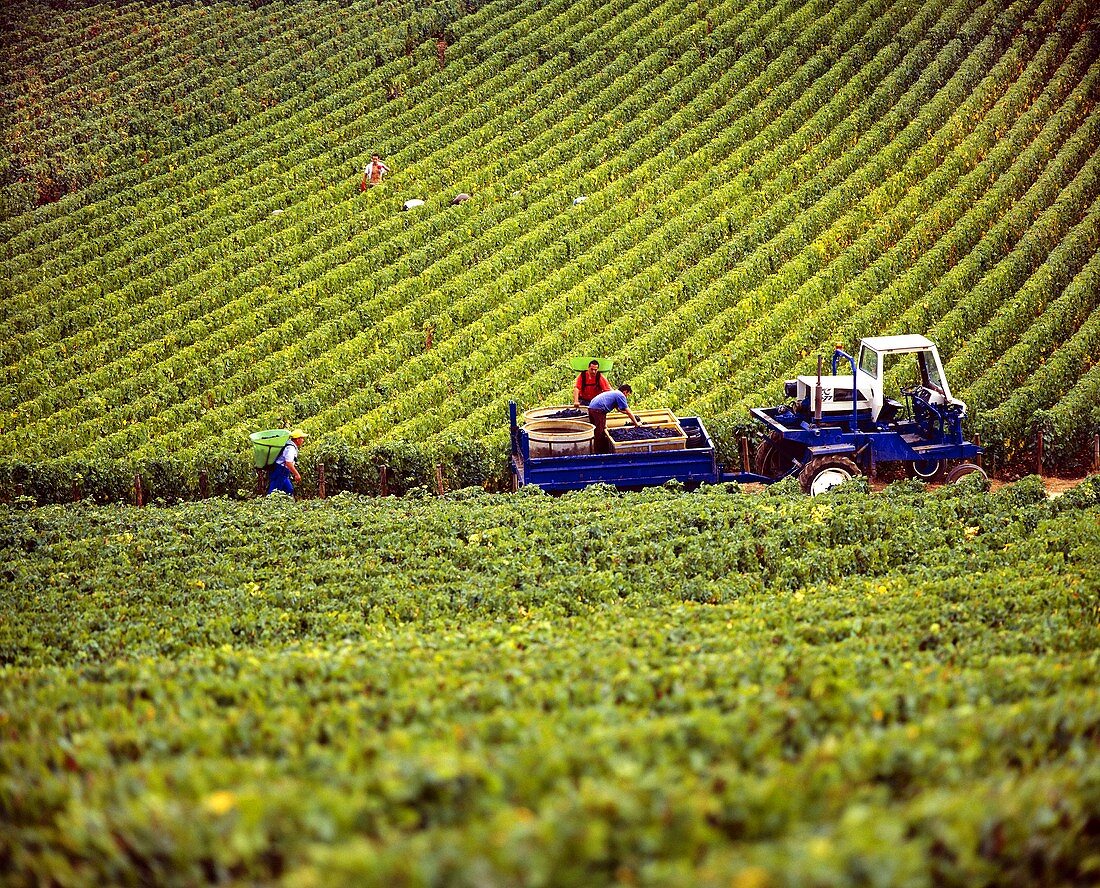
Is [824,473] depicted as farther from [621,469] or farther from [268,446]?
[268,446]

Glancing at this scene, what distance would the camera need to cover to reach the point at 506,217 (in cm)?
3042

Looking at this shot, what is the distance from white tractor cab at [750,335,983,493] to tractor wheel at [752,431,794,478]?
0.05ft

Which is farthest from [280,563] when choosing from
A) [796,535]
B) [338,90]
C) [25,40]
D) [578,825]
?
[25,40]

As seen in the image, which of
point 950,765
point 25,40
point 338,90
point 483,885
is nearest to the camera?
point 483,885

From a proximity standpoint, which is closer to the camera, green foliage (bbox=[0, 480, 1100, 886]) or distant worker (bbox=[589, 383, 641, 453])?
green foliage (bbox=[0, 480, 1100, 886])

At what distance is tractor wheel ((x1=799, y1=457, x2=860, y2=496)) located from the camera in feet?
55.4

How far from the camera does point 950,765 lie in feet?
21.2

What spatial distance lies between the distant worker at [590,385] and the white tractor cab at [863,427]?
2542mm

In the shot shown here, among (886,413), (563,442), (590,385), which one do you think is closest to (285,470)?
(563,442)

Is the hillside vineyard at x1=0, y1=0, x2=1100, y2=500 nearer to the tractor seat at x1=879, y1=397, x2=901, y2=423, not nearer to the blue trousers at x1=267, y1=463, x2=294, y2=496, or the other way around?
the blue trousers at x1=267, y1=463, x2=294, y2=496

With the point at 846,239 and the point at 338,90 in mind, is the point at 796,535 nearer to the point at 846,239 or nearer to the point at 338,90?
the point at 846,239

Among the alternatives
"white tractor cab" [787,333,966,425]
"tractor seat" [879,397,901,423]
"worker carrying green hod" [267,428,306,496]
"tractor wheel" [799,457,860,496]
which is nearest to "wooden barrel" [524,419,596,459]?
"tractor wheel" [799,457,860,496]

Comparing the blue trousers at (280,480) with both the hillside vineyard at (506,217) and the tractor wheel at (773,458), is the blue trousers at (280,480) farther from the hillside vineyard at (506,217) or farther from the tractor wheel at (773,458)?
the tractor wheel at (773,458)

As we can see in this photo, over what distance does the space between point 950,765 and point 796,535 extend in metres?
7.12
